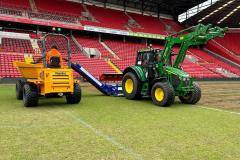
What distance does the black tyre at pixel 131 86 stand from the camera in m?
11.9

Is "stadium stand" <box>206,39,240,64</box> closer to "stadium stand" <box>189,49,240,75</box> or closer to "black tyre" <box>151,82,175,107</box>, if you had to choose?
"stadium stand" <box>189,49,240,75</box>

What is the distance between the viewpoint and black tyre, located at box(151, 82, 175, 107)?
1014 centimetres

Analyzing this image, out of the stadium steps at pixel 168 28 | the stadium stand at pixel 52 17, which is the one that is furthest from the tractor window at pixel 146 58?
the stadium steps at pixel 168 28

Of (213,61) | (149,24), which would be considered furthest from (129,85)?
(149,24)

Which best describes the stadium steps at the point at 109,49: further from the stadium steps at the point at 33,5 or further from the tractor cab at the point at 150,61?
the tractor cab at the point at 150,61

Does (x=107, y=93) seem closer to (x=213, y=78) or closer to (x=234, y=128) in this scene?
(x=234, y=128)

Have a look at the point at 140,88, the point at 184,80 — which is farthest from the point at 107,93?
the point at 184,80

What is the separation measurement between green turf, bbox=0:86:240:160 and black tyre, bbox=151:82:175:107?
844 millimetres

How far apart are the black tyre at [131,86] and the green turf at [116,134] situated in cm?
259

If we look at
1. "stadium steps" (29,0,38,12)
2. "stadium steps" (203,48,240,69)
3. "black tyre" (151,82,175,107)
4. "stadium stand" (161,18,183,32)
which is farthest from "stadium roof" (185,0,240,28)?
"black tyre" (151,82,175,107)

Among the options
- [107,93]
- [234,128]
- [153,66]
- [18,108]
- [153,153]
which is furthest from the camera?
[107,93]

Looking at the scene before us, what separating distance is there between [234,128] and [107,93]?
7607mm

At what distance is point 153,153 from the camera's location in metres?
5.02

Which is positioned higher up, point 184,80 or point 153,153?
point 184,80
